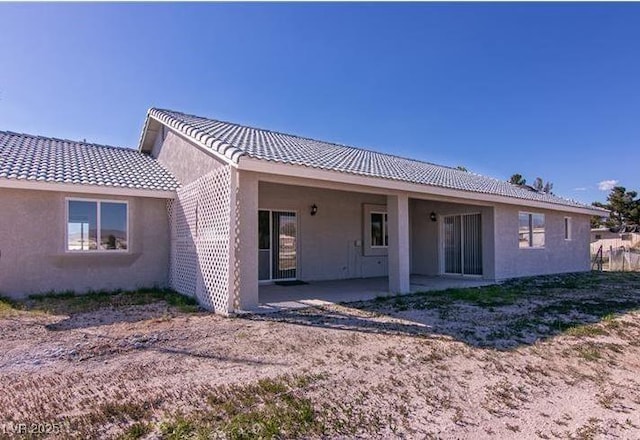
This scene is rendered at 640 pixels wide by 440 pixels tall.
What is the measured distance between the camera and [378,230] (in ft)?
51.3

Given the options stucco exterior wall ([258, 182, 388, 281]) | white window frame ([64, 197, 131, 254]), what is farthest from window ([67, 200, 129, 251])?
stucco exterior wall ([258, 182, 388, 281])

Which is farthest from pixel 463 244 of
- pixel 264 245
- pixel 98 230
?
pixel 98 230

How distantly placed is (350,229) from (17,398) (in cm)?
1170

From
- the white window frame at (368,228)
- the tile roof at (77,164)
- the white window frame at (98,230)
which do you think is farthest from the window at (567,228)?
the white window frame at (98,230)

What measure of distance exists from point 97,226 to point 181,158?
3.05 meters

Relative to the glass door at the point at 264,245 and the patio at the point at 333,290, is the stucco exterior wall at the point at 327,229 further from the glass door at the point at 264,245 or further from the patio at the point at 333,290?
the patio at the point at 333,290

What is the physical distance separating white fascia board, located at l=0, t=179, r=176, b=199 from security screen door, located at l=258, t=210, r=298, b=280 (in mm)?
3125

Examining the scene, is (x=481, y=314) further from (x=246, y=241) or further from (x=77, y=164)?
(x=77, y=164)

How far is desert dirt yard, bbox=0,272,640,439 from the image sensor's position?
3455mm

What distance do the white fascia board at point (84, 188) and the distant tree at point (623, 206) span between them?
4860 cm

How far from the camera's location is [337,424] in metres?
3.46

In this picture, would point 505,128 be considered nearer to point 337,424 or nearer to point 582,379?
point 582,379

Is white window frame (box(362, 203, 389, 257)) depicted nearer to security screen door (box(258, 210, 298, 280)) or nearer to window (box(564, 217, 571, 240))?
security screen door (box(258, 210, 298, 280))

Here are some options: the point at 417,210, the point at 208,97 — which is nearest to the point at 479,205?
the point at 417,210
